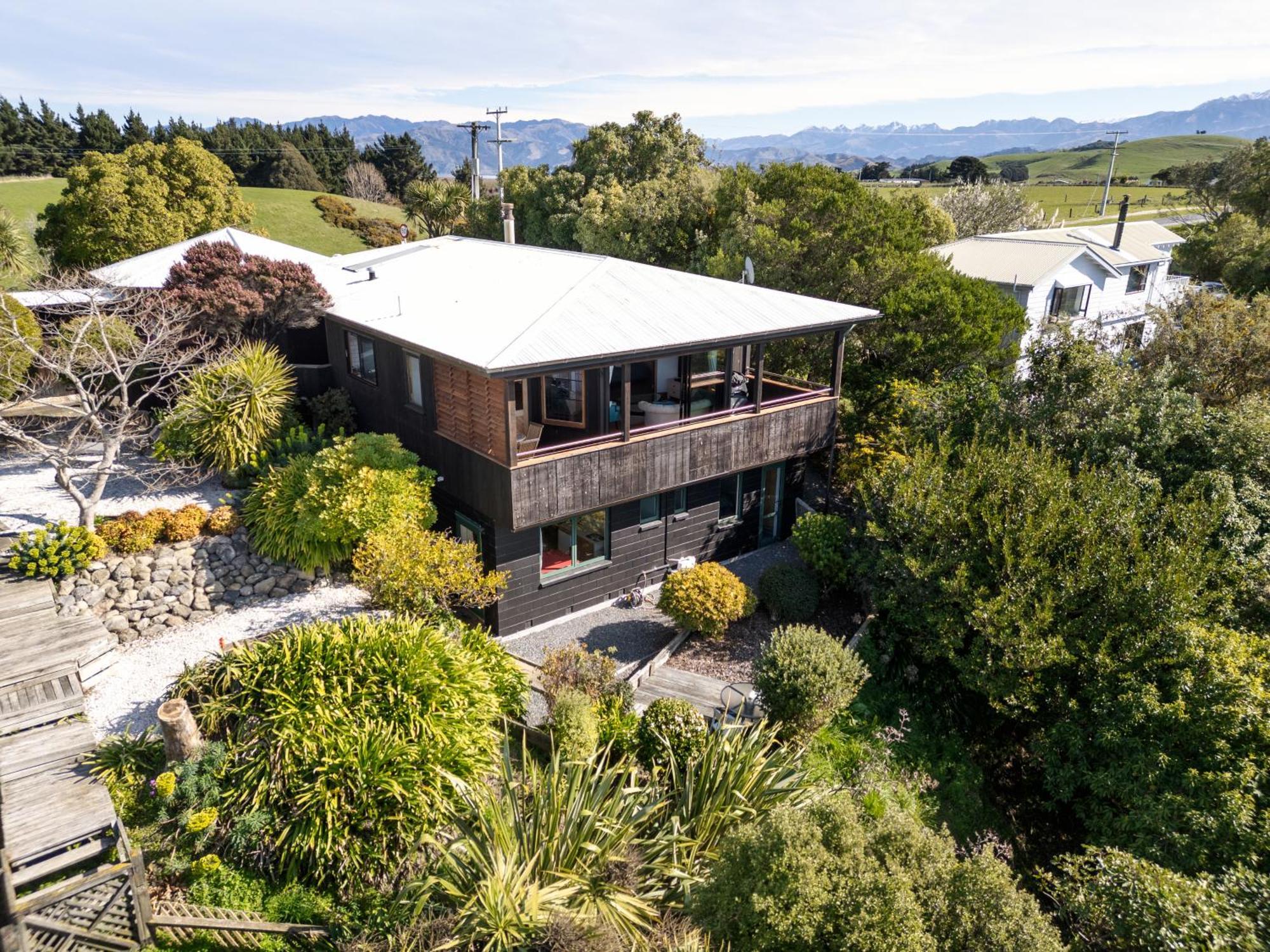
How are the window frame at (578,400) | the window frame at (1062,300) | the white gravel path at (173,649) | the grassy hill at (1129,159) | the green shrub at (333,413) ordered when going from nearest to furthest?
the white gravel path at (173,649), the window frame at (578,400), the green shrub at (333,413), the window frame at (1062,300), the grassy hill at (1129,159)

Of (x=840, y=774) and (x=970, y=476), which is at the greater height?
(x=970, y=476)

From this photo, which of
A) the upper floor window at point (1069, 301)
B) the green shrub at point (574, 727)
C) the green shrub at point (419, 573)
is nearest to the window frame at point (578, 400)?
the green shrub at point (419, 573)

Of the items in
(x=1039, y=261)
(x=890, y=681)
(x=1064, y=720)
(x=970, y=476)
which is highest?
(x=1039, y=261)

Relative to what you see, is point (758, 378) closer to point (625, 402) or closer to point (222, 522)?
point (625, 402)

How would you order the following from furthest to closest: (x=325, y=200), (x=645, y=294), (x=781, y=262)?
(x=325, y=200)
(x=781, y=262)
(x=645, y=294)

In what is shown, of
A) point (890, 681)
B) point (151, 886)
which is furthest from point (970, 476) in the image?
point (151, 886)

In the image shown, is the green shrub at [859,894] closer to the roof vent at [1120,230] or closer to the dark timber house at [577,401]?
the dark timber house at [577,401]

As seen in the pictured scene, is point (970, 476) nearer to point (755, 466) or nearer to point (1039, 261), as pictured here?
point (755, 466)
